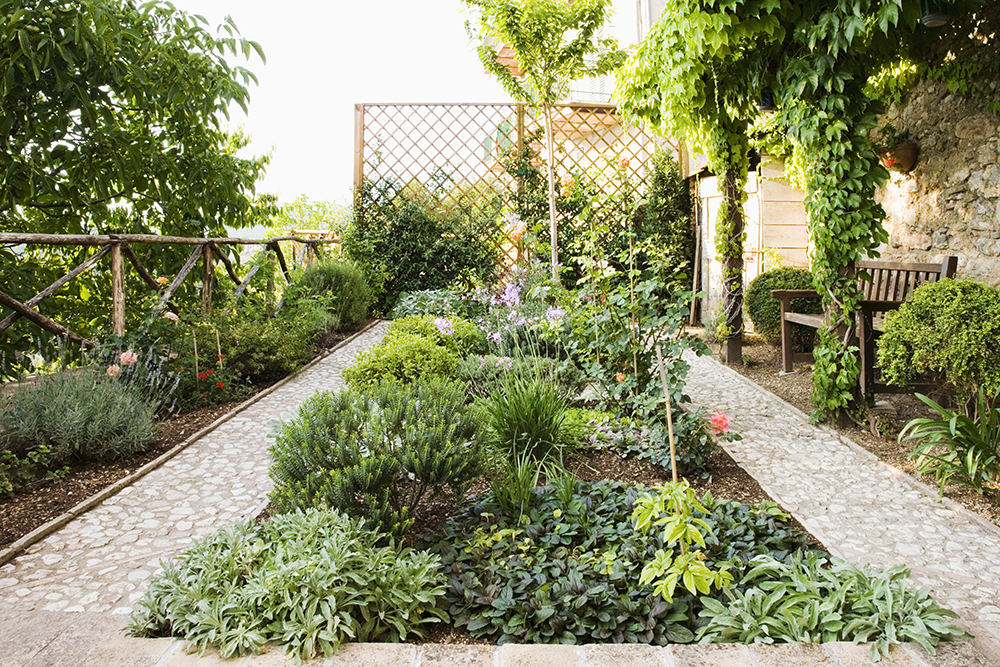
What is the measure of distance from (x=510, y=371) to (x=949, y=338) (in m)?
2.12

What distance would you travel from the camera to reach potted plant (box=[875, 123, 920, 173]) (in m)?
4.49

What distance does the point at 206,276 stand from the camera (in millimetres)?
4906

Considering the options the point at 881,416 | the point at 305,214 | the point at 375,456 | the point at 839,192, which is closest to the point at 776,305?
the point at 881,416

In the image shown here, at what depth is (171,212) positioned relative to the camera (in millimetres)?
4438

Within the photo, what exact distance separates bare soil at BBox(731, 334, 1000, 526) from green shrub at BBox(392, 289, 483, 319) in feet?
8.80

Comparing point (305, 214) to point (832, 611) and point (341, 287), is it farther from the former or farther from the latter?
point (832, 611)

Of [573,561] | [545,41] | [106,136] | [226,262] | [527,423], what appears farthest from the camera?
[545,41]

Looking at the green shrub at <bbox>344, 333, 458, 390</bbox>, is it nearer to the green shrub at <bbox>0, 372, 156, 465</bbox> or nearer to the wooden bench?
the green shrub at <bbox>0, 372, 156, 465</bbox>

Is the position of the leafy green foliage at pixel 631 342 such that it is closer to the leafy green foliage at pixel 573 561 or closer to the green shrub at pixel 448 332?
the leafy green foliage at pixel 573 561

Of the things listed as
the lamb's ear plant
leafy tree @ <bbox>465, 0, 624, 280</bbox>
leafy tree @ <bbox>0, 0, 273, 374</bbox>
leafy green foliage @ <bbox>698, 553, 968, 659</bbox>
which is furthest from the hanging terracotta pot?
leafy tree @ <bbox>0, 0, 273, 374</bbox>

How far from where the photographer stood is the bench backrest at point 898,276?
3.77 meters

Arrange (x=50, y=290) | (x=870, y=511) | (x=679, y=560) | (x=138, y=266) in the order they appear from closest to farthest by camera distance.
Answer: (x=679, y=560), (x=870, y=511), (x=50, y=290), (x=138, y=266)

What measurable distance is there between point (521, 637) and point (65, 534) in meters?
1.76

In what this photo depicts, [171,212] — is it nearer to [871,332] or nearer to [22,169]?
[22,169]
